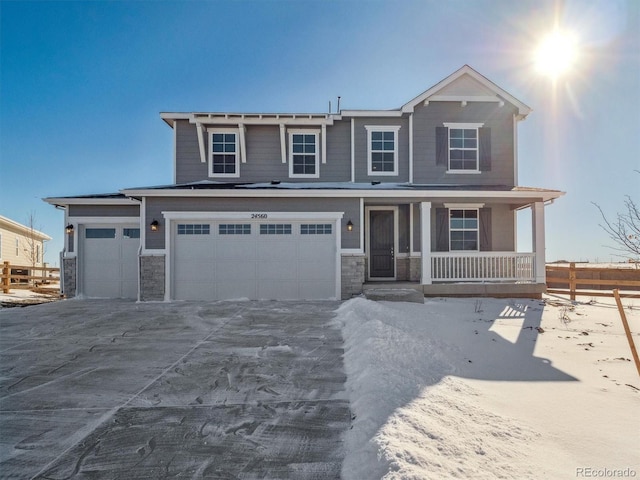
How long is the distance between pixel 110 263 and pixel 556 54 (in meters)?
16.2

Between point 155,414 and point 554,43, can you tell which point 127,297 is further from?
point 554,43

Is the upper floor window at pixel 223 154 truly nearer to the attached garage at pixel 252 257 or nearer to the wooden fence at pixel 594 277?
the attached garage at pixel 252 257

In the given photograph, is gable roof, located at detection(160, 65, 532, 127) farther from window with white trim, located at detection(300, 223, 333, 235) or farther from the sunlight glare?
window with white trim, located at detection(300, 223, 333, 235)

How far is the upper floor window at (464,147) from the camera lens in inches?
472

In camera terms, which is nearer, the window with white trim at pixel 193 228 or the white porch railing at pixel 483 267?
the window with white trim at pixel 193 228

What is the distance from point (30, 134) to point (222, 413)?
17.6m

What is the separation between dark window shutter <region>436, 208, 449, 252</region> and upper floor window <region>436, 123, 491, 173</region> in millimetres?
1610

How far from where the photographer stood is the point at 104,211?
452 inches

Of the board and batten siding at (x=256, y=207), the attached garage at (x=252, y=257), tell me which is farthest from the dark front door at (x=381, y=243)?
the attached garage at (x=252, y=257)

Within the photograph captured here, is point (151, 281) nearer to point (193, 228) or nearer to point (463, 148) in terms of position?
point (193, 228)

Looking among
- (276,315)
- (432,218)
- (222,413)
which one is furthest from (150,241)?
(432,218)

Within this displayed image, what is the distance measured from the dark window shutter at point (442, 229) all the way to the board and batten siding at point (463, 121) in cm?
113

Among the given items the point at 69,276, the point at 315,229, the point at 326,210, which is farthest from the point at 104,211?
the point at 326,210

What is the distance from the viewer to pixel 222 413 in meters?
3.31
